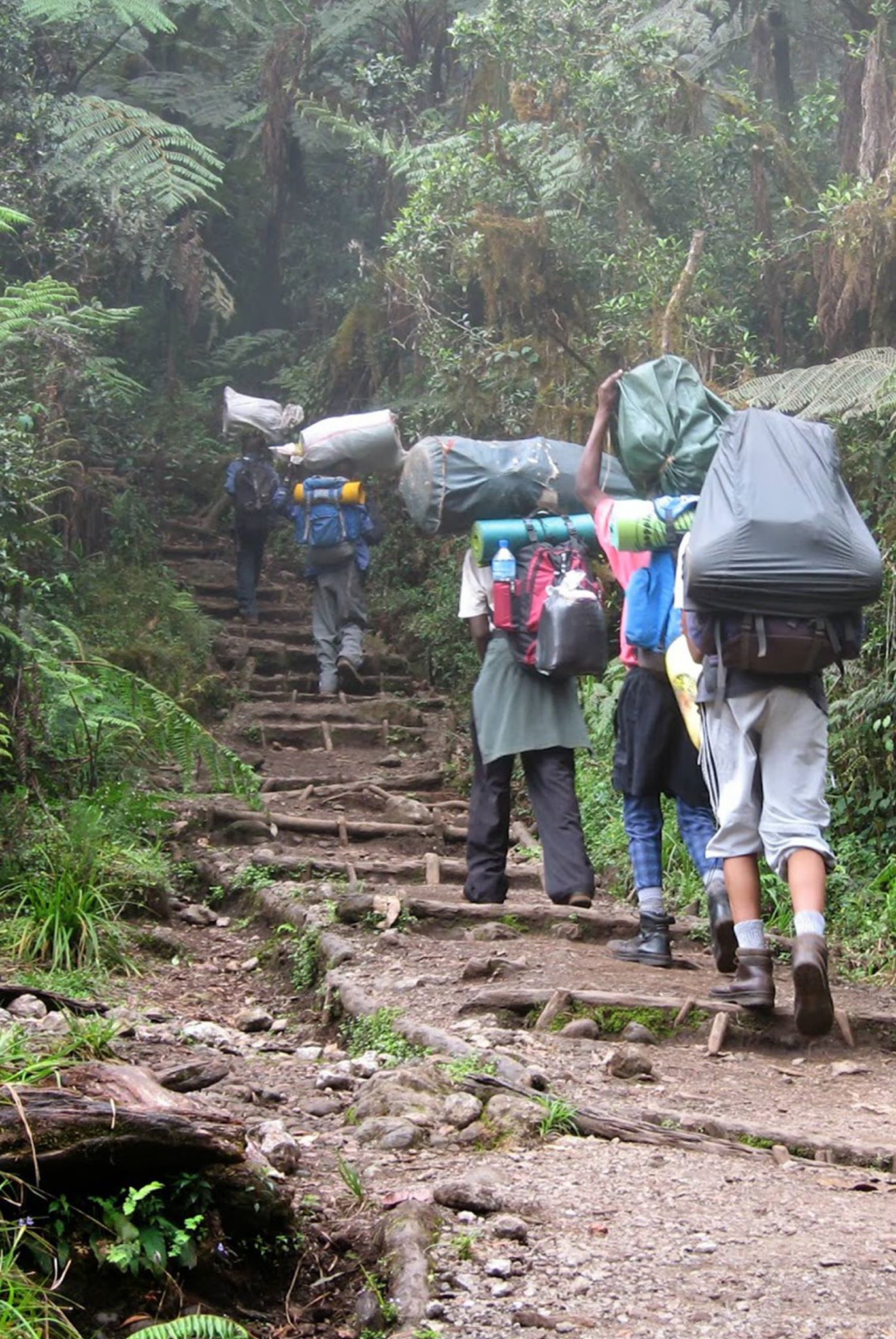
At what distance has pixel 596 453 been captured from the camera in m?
6.23

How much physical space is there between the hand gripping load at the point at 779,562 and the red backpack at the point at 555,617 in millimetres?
1673

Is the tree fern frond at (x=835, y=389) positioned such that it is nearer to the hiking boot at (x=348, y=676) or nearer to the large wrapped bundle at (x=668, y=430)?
the large wrapped bundle at (x=668, y=430)

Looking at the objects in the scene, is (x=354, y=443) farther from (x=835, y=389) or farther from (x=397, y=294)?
(x=835, y=389)

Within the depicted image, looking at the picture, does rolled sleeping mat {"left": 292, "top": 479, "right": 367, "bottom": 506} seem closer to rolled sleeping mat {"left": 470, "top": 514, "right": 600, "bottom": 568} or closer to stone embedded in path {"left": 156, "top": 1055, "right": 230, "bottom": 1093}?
rolled sleeping mat {"left": 470, "top": 514, "right": 600, "bottom": 568}

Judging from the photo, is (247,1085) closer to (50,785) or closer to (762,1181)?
(762,1181)

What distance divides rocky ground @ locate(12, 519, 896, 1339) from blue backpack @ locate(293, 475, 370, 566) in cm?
483

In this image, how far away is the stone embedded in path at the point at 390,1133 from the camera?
3.54m

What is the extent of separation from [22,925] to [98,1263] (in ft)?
11.1

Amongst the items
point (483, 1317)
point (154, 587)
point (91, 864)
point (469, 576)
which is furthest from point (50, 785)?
point (154, 587)

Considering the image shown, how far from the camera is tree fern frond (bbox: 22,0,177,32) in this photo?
13914mm

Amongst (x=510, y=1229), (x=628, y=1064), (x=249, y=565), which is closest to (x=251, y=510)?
(x=249, y=565)

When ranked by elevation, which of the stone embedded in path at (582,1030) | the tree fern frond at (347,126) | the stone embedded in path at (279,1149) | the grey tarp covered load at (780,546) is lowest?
the stone embedded in path at (582,1030)

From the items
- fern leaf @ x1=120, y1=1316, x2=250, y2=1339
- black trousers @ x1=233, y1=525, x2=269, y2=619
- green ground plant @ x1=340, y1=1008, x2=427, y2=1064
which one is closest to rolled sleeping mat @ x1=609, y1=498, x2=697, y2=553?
green ground plant @ x1=340, y1=1008, x2=427, y2=1064

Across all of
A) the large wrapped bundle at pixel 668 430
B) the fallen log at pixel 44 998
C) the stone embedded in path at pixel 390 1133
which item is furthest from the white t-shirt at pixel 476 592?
the stone embedded in path at pixel 390 1133
